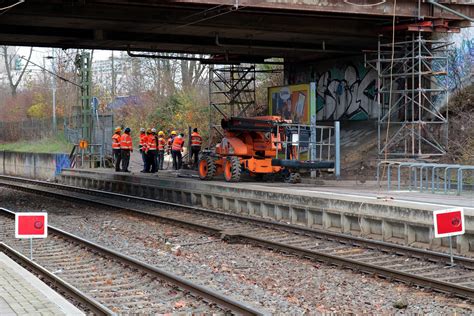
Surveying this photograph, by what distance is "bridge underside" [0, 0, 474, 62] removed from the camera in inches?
954

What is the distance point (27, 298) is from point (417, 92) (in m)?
22.8

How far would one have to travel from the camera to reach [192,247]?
15.6 m

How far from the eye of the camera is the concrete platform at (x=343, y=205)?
15.2 m

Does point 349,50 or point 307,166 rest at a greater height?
point 349,50

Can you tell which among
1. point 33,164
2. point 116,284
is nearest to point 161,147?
point 33,164

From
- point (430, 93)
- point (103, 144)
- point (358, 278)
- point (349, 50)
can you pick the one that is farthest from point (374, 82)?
point (358, 278)

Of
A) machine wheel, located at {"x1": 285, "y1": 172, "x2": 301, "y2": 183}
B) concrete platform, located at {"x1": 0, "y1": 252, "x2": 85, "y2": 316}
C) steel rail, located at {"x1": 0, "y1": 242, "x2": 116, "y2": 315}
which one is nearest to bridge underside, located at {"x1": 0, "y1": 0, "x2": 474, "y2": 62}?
machine wheel, located at {"x1": 285, "y1": 172, "x2": 301, "y2": 183}

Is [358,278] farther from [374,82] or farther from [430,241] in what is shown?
[374,82]

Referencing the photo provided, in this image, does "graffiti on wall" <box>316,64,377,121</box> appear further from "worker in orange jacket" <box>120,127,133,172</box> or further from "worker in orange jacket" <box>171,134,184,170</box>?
"worker in orange jacket" <box>120,127,133,172</box>

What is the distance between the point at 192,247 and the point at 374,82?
19.7 m

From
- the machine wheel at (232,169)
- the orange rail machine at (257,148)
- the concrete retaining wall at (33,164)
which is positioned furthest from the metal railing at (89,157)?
the machine wheel at (232,169)

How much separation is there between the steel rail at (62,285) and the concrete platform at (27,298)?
1.73 ft

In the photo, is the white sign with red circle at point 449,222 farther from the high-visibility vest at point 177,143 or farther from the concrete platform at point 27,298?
the high-visibility vest at point 177,143

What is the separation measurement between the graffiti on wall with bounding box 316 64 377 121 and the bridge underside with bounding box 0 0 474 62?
1356mm
